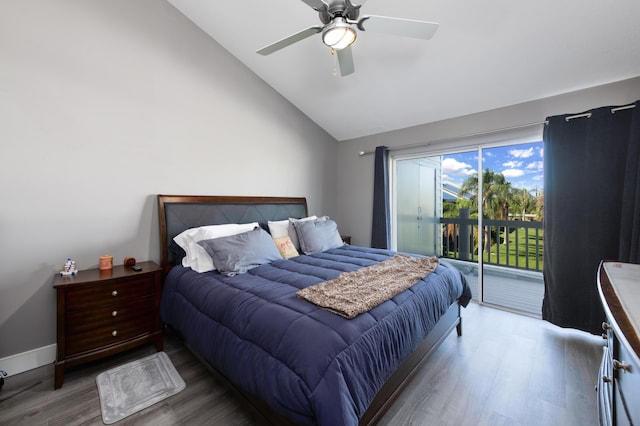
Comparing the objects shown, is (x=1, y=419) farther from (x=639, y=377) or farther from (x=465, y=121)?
(x=465, y=121)

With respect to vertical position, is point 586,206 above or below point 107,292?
above

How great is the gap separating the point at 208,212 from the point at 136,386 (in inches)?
65.3

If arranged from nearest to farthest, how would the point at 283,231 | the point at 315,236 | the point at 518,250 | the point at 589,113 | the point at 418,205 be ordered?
the point at 589,113 → the point at 315,236 → the point at 283,231 → the point at 518,250 → the point at 418,205

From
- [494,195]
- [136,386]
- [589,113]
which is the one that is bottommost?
[136,386]

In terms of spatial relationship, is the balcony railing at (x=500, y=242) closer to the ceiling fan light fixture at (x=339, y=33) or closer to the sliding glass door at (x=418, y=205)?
the sliding glass door at (x=418, y=205)

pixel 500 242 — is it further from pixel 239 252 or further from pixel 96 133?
pixel 96 133

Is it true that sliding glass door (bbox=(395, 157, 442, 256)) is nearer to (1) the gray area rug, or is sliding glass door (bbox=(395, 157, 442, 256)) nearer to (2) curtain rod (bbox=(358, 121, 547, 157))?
(2) curtain rod (bbox=(358, 121, 547, 157))

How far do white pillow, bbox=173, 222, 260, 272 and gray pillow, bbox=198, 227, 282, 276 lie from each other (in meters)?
0.09

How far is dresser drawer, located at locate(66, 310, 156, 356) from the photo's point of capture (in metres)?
1.89

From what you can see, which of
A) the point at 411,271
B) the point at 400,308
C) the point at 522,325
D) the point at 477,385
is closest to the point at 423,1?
the point at 411,271

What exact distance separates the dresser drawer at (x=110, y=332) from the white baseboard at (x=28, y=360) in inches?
19.4

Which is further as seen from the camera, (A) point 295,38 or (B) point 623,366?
(A) point 295,38

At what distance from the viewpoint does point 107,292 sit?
2014 millimetres

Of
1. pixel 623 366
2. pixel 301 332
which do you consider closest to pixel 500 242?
pixel 623 366
